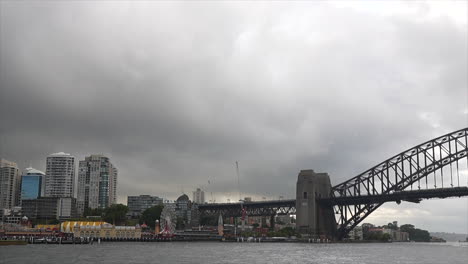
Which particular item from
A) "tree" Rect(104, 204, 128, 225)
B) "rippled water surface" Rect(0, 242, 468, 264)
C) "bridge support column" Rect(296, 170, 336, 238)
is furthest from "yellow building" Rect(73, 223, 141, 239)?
"rippled water surface" Rect(0, 242, 468, 264)

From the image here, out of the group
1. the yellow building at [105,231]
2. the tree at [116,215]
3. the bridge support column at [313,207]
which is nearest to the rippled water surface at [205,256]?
the bridge support column at [313,207]

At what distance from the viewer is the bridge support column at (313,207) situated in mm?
143000

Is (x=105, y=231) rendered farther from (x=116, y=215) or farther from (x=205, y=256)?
(x=205, y=256)

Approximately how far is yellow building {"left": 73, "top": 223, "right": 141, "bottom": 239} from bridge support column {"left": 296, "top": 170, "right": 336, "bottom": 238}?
5158 centimetres

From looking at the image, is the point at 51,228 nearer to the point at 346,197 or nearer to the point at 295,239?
the point at 295,239

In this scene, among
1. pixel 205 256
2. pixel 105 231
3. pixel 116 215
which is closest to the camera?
pixel 205 256

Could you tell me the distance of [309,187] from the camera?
476 feet

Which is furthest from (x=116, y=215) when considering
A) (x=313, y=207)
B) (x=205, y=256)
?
(x=205, y=256)

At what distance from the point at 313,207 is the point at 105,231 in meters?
62.3

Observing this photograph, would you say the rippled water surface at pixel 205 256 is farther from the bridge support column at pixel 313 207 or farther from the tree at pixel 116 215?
the tree at pixel 116 215

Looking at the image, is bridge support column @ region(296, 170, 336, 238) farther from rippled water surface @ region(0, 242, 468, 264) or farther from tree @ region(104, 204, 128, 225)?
tree @ region(104, 204, 128, 225)

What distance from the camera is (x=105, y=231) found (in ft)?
520

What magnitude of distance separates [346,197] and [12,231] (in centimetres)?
9539

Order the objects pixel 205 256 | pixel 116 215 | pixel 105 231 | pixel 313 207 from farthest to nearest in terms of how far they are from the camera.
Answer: pixel 116 215 → pixel 105 231 → pixel 313 207 → pixel 205 256
